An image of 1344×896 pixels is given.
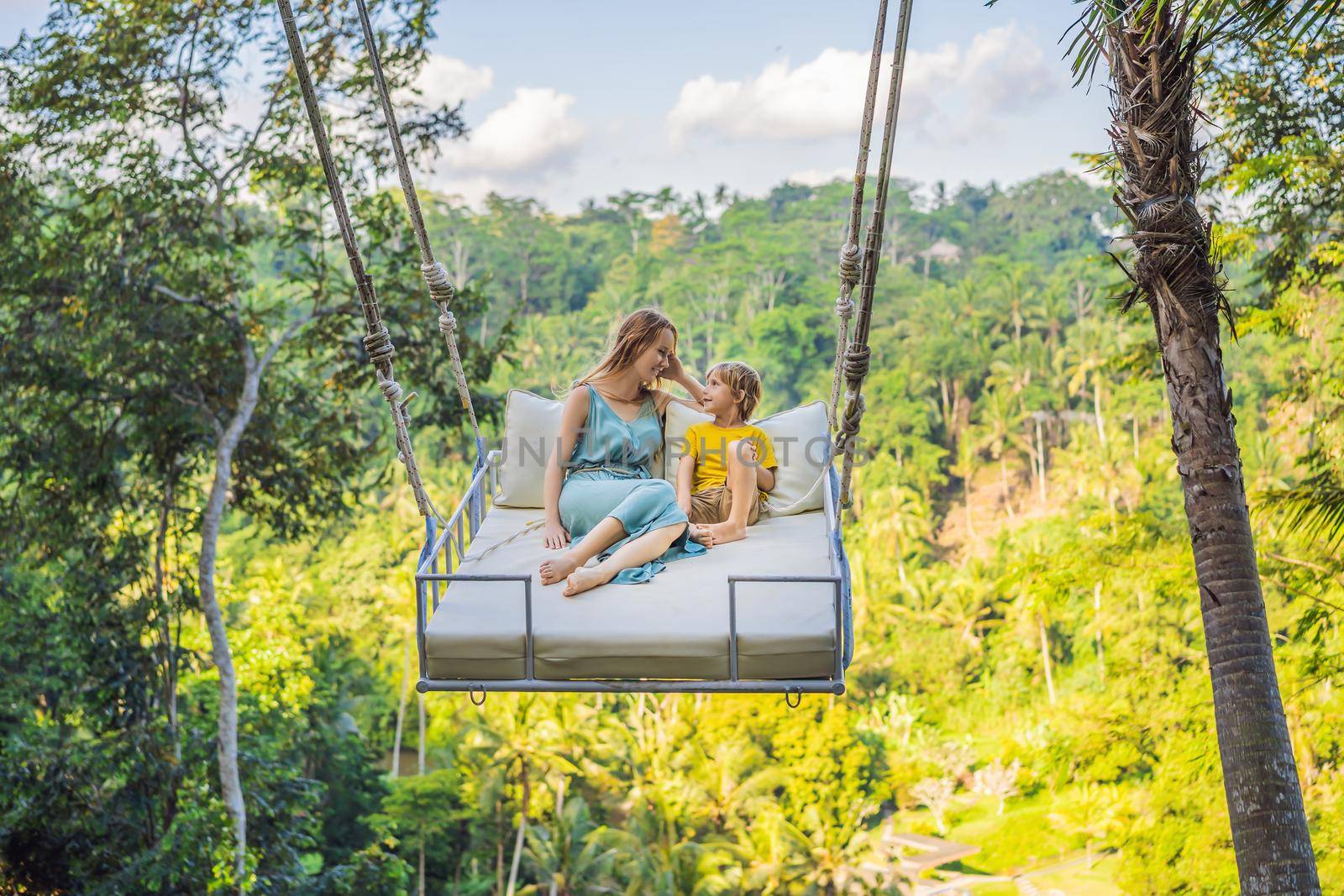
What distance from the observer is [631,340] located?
3.23 metres

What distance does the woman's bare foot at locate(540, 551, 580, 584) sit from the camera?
9.36 ft

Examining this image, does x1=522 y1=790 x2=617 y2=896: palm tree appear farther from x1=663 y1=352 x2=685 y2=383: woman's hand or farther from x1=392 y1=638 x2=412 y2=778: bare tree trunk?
x1=663 y1=352 x2=685 y2=383: woman's hand

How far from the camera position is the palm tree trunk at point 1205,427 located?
3.77 metres

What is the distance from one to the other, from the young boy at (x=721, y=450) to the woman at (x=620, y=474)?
0.09 m

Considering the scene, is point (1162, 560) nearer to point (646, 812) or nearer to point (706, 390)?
point (706, 390)

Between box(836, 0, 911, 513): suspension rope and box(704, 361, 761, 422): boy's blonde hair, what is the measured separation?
371mm

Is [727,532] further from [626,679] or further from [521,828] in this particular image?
[521,828]

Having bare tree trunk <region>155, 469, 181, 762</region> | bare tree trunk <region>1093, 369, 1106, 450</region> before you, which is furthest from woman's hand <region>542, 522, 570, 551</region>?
bare tree trunk <region>1093, 369, 1106, 450</region>

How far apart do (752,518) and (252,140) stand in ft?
19.7

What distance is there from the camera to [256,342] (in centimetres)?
940

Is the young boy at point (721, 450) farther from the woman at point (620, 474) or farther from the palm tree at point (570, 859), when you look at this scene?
the palm tree at point (570, 859)

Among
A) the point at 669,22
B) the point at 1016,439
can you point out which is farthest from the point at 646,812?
the point at 669,22

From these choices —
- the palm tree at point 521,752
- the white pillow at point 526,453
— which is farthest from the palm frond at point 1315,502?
the palm tree at point 521,752

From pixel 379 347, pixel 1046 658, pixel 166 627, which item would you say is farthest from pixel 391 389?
pixel 1046 658
